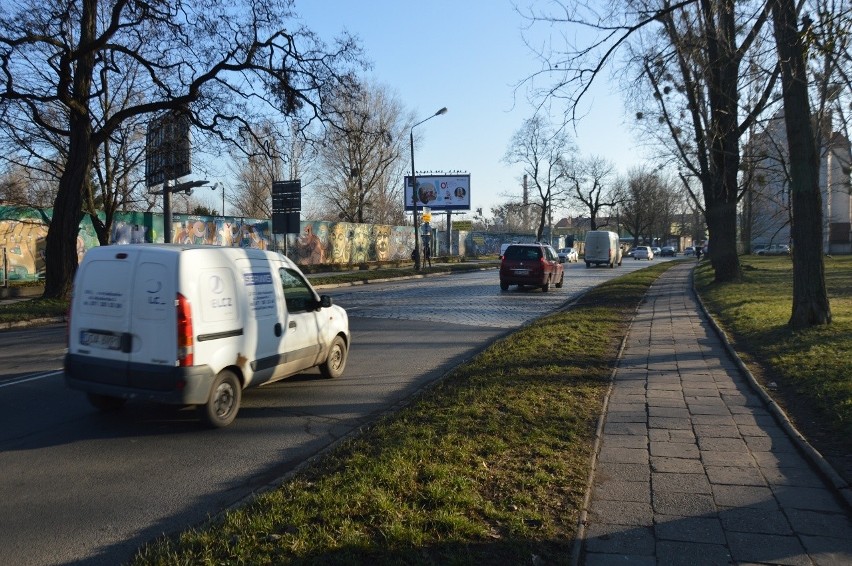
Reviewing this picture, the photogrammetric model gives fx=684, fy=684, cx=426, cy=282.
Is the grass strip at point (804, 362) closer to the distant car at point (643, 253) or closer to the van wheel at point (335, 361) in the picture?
the van wheel at point (335, 361)

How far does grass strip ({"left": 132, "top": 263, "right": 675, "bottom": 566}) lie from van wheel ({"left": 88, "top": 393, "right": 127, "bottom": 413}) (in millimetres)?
2804

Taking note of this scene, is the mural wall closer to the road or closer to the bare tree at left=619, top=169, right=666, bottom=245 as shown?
the road

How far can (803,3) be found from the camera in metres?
9.48

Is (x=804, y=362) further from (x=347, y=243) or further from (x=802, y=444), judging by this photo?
(x=347, y=243)

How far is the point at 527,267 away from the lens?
973 inches

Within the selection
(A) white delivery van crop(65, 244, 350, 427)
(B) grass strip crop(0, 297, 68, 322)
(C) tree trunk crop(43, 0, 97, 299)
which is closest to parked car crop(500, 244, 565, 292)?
(C) tree trunk crop(43, 0, 97, 299)

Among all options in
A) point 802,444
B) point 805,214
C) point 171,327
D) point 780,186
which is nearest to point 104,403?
point 171,327

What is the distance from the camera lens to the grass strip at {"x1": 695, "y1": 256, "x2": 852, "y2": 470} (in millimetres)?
6234

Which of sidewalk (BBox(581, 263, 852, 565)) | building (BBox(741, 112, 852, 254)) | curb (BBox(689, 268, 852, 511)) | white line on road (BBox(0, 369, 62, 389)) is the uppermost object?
building (BBox(741, 112, 852, 254))

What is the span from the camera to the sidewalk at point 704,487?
383 centimetres

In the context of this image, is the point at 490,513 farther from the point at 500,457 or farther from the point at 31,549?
the point at 31,549

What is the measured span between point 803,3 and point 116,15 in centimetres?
1651

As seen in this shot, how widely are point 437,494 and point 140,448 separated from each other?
295cm

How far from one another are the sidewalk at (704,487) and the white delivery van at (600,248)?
44159mm
